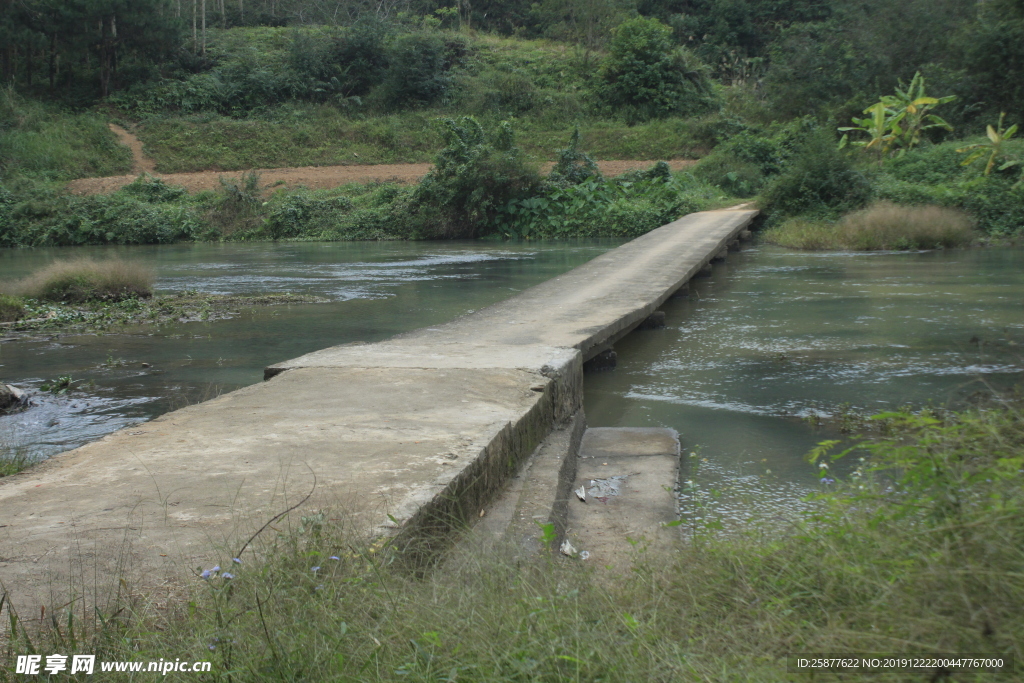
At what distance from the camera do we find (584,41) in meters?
40.5

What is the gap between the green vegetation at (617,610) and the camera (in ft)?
6.07

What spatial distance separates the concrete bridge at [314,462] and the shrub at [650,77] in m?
28.4

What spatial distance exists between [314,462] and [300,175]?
25.7 metres

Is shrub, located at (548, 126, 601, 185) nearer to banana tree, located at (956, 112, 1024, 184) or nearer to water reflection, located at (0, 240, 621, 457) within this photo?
water reflection, located at (0, 240, 621, 457)

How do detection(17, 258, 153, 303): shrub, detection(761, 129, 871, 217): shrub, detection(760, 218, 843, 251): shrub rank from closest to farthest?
detection(17, 258, 153, 303): shrub
detection(760, 218, 843, 251): shrub
detection(761, 129, 871, 217): shrub

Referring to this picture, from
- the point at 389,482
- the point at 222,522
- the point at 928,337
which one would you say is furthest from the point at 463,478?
the point at 928,337

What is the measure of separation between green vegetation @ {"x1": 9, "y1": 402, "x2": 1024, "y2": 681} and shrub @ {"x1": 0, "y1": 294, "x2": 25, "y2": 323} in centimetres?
802

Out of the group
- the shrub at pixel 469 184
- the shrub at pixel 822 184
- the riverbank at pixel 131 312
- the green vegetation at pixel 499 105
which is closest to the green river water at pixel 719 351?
the riverbank at pixel 131 312

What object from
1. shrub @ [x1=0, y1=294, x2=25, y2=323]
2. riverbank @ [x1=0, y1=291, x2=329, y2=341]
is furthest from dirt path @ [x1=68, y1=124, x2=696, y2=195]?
shrub @ [x1=0, y1=294, x2=25, y2=323]

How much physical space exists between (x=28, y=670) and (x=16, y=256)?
1915 cm

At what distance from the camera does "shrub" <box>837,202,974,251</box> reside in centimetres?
1459

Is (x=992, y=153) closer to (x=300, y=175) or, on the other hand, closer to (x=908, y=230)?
(x=908, y=230)

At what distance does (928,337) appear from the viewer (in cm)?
741

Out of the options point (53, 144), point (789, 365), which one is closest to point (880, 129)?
point (789, 365)
